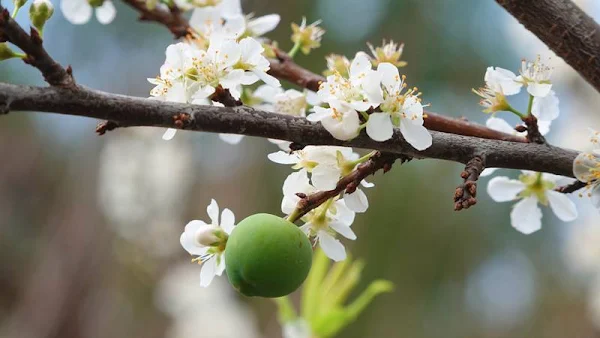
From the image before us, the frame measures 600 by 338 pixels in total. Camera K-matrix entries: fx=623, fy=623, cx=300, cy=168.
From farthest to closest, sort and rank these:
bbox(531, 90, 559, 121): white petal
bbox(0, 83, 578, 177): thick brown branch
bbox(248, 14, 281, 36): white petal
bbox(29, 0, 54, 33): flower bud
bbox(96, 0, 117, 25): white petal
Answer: bbox(96, 0, 117, 25): white petal < bbox(248, 14, 281, 36): white petal < bbox(531, 90, 559, 121): white petal < bbox(29, 0, 54, 33): flower bud < bbox(0, 83, 578, 177): thick brown branch

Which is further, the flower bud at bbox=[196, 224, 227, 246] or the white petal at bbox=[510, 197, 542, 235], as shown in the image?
the white petal at bbox=[510, 197, 542, 235]

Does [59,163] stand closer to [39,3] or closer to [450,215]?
[450,215]

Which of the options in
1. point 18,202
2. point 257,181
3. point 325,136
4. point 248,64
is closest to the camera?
point 325,136

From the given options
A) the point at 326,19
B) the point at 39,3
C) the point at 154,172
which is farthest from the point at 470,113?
the point at 39,3

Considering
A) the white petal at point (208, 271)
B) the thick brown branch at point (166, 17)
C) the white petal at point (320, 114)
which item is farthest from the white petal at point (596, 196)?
the thick brown branch at point (166, 17)

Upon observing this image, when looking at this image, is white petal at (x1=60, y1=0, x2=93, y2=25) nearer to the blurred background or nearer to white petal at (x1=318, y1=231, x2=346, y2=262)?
white petal at (x1=318, y1=231, x2=346, y2=262)

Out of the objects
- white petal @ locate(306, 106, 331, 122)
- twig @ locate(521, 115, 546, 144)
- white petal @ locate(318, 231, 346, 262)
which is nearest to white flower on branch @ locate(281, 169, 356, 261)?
white petal @ locate(318, 231, 346, 262)

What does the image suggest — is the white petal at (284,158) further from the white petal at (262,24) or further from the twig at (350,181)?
the white petal at (262,24)
